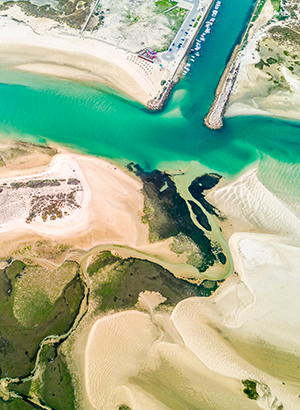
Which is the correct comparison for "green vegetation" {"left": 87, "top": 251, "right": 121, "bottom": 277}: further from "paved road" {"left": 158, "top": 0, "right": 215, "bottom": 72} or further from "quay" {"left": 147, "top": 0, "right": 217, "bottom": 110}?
"paved road" {"left": 158, "top": 0, "right": 215, "bottom": 72}

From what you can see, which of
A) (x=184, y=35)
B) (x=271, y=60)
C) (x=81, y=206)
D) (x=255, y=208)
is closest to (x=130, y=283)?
(x=81, y=206)

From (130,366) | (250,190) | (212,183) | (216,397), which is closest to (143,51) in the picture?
(212,183)

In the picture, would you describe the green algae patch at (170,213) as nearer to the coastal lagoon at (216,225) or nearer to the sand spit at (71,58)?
the coastal lagoon at (216,225)

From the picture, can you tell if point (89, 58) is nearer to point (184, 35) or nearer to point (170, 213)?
Result: point (184, 35)

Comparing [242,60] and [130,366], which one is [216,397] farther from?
[242,60]

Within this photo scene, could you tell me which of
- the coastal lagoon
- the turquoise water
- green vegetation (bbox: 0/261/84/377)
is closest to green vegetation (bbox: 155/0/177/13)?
the coastal lagoon

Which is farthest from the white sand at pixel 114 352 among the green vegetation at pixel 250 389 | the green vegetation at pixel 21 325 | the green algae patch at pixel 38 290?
the green vegetation at pixel 250 389
